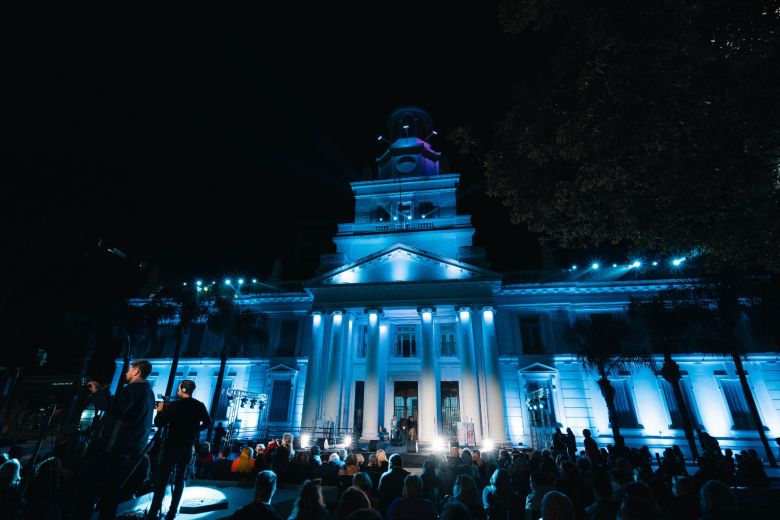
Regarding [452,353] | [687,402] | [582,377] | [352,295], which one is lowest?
[687,402]

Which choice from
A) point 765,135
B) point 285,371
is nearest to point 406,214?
point 285,371

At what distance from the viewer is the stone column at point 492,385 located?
62.3ft

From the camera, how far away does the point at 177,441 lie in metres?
4.91

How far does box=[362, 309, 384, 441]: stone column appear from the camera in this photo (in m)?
19.7

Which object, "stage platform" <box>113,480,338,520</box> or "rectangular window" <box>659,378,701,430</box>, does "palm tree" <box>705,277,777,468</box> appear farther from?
"stage platform" <box>113,480,338,520</box>

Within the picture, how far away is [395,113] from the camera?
1359 inches

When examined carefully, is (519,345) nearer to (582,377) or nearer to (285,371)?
(582,377)

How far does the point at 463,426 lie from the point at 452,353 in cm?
589

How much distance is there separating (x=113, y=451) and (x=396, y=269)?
20.5 m

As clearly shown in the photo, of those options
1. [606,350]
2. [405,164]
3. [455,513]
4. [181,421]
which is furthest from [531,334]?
[181,421]

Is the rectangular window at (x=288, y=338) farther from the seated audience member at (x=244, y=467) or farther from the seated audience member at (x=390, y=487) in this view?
the seated audience member at (x=390, y=487)

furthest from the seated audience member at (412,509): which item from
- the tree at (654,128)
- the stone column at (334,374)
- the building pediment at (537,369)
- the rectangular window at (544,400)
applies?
the building pediment at (537,369)

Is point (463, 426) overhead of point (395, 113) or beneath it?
beneath

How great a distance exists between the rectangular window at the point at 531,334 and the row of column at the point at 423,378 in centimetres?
395
